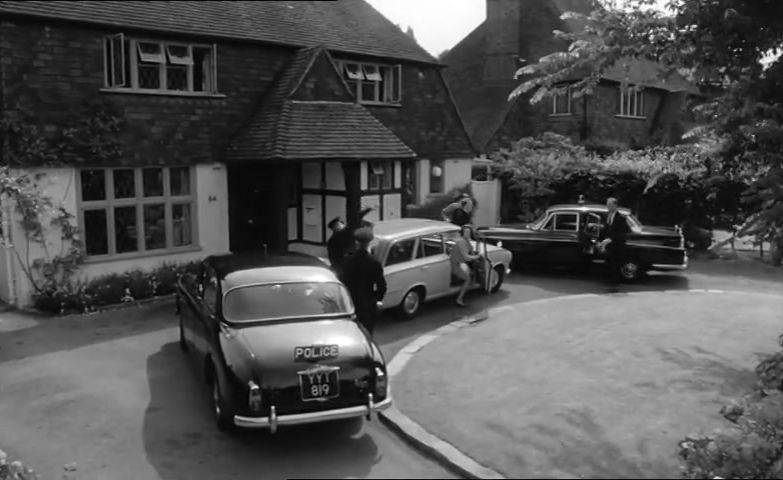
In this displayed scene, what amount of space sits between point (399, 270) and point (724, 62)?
18.8 feet

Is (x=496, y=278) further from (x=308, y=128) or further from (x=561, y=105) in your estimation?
(x=561, y=105)

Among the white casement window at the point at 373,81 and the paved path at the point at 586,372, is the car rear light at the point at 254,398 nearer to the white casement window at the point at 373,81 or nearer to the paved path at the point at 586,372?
the paved path at the point at 586,372

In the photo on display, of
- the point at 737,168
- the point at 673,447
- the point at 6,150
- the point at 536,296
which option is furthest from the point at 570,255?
the point at 6,150

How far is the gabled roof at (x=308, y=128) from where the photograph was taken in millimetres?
14586

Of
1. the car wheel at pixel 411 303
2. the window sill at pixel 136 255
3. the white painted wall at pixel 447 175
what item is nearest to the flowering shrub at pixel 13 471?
the car wheel at pixel 411 303

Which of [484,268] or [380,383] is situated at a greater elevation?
[484,268]

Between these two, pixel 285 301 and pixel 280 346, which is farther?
pixel 285 301

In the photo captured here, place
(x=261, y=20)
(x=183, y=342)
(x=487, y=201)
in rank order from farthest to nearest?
(x=487, y=201) → (x=261, y=20) → (x=183, y=342)

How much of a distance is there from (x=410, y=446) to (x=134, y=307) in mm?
8250

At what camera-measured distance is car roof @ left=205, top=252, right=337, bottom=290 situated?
7855mm

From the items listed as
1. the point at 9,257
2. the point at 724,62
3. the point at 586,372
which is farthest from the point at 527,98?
the point at 586,372

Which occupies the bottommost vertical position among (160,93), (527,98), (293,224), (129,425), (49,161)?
(129,425)

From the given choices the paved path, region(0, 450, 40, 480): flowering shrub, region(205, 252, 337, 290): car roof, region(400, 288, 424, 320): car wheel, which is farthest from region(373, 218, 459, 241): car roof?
region(0, 450, 40, 480): flowering shrub

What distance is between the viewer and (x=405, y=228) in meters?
11.9
